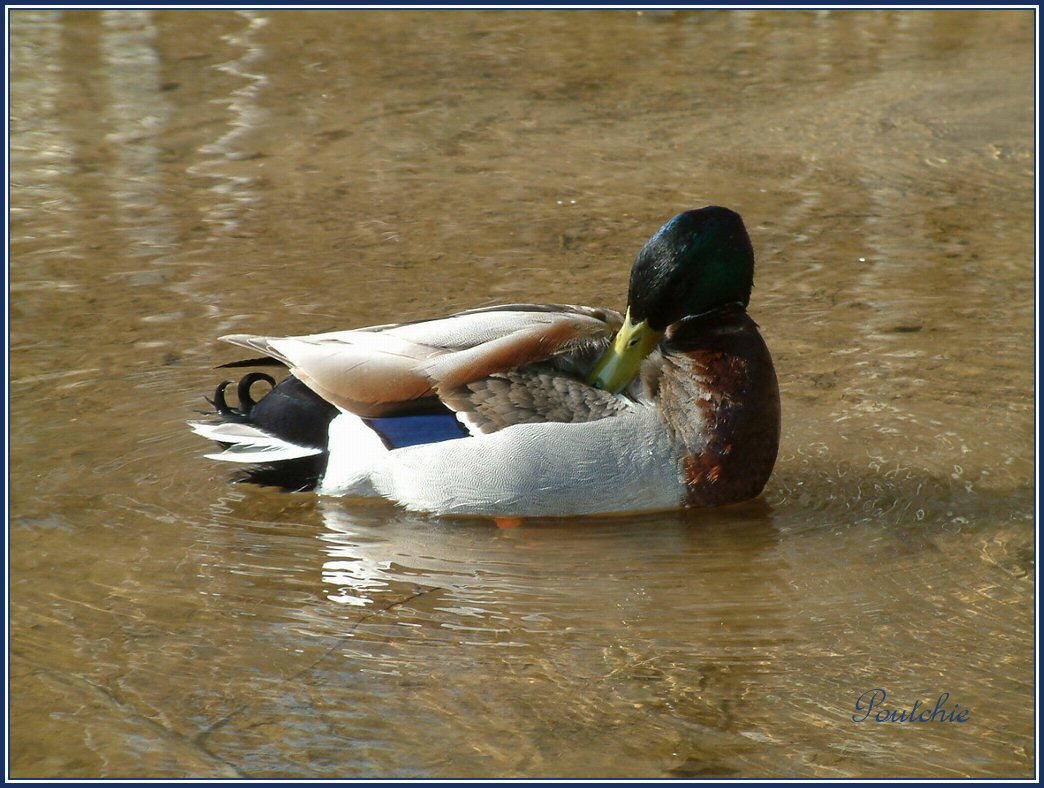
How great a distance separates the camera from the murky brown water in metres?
4.00

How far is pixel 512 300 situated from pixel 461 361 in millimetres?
1848

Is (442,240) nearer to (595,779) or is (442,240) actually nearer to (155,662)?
(155,662)

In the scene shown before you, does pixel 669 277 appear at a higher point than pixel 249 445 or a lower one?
higher

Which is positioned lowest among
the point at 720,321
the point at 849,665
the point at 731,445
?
the point at 849,665

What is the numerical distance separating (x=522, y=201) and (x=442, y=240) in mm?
712

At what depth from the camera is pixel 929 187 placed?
8.34m

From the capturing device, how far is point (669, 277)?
507 centimetres

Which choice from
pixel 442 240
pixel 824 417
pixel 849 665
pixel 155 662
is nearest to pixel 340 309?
pixel 442 240

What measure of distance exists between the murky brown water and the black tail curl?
11cm

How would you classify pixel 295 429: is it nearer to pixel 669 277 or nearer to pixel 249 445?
pixel 249 445
